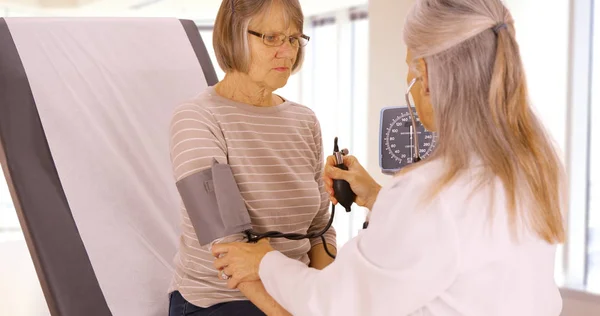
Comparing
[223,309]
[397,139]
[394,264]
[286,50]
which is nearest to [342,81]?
[397,139]

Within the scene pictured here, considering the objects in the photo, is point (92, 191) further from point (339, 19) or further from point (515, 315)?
point (339, 19)

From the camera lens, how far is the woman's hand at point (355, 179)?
1.42 m

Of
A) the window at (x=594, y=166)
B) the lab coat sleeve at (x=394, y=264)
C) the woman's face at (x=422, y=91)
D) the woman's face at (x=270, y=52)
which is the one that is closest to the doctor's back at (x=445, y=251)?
the lab coat sleeve at (x=394, y=264)

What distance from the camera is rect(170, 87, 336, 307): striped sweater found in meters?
1.35

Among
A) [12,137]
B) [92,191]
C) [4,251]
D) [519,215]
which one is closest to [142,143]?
[92,191]

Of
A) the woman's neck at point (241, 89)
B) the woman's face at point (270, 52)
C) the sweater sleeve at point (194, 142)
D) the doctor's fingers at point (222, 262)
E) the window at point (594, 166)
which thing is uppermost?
the woman's face at point (270, 52)

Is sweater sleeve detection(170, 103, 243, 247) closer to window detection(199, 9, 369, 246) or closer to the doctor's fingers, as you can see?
the doctor's fingers

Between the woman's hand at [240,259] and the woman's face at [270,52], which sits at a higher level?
the woman's face at [270,52]

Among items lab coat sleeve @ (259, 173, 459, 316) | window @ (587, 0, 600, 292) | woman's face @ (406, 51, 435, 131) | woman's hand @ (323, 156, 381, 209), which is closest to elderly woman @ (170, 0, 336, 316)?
woman's hand @ (323, 156, 381, 209)

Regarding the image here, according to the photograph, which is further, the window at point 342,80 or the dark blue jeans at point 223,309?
Result: the window at point 342,80

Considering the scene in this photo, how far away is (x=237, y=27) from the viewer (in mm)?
1428

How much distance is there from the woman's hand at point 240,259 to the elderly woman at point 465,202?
0.22 meters

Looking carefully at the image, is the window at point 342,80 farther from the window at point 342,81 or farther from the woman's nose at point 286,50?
the woman's nose at point 286,50

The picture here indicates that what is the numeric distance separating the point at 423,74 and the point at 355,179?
1.45 feet
